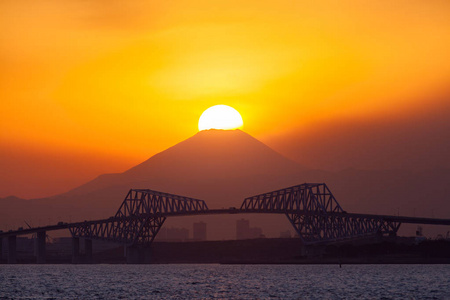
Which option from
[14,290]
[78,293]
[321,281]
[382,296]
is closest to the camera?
[382,296]

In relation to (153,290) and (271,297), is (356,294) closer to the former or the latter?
(271,297)

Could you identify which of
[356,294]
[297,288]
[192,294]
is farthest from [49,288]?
[356,294]

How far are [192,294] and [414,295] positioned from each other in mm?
30630

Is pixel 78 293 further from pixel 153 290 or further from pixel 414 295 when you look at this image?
pixel 414 295

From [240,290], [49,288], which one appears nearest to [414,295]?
[240,290]

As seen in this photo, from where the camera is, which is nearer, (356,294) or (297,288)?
(356,294)

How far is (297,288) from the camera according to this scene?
13138 centimetres

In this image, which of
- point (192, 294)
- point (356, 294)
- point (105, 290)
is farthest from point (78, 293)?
point (356, 294)

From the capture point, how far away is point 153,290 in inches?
5113

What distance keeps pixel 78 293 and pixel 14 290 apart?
46.2 feet

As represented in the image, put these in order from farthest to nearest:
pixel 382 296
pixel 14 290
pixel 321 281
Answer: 1. pixel 321 281
2. pixel 14 290
3. pixel 382 296

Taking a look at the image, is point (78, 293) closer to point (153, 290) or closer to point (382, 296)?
point (153, 290)

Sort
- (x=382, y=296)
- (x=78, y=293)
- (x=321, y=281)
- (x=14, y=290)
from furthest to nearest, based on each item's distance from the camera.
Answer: (x=321, y=281)
(x=14, y=290)
(x=78, y=293)
(x=382, y=296)

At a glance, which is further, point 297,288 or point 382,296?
point 297,288
